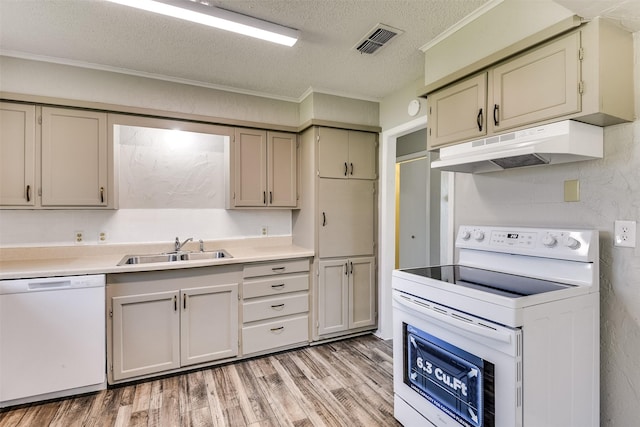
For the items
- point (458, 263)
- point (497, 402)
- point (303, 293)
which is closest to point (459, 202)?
point (458, 263)

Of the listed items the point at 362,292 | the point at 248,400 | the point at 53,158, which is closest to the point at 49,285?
the point at 53,158

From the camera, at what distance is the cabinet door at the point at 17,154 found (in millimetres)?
2334

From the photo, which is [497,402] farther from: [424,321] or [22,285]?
[22,285]

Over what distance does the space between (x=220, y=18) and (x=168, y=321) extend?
7.14 feet

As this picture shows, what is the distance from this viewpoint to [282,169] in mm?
3285

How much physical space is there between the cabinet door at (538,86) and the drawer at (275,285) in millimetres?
2055

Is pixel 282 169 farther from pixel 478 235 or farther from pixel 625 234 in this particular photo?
pixel 625 234

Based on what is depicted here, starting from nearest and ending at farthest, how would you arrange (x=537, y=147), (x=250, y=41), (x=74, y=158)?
(x=537, y=147) → (x=250, y=41) → (x=74, y=158)

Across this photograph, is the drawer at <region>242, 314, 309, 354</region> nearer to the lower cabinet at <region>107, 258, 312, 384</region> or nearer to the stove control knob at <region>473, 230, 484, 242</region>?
the lower cabinet at <region>107, 258, 312, 384</region>

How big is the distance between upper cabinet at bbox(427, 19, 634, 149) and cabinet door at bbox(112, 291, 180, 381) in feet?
8.21

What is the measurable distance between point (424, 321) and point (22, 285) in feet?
8.33

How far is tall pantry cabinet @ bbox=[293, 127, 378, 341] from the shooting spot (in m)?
3.11

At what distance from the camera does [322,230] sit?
3121mm

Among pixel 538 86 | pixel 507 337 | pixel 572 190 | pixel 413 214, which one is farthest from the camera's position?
pixel 413 214
